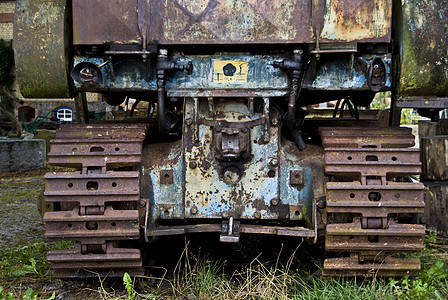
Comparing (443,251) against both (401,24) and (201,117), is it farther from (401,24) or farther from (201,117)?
(201,117)

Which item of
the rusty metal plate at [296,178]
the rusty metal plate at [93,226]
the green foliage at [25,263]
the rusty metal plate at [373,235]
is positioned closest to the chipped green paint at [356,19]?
the rusty metal plate at [296,178]

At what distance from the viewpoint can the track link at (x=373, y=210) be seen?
3934mm

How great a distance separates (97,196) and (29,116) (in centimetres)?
A: 2345

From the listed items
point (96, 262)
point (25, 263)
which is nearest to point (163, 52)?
point (96, 262)

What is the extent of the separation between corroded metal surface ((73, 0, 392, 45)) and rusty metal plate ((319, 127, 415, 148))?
666 millimetres

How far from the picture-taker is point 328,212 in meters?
3.99

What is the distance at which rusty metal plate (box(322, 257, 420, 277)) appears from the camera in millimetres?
3982

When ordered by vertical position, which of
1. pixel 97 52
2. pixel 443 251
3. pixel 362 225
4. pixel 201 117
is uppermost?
pixel 97 52

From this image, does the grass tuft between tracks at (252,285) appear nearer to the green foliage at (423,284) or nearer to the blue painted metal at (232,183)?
the green foliage at (423,284)

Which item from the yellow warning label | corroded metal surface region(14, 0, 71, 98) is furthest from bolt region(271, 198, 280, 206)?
corroded metal surface region(14, 0, 71, 98)

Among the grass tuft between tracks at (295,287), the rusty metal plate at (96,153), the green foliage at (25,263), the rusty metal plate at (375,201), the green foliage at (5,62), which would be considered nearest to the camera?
the grass tuft between tracks at (295,287)

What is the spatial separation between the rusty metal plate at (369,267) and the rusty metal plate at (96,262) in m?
A: 1.34

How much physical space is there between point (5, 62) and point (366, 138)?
927 inches

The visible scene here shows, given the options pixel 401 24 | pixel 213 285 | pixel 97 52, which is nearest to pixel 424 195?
pixel 401 24
